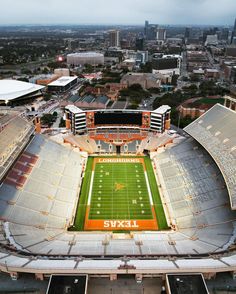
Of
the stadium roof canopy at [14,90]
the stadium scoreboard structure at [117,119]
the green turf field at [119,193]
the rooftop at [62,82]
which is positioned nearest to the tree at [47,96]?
the stadium roof canopy at [14,90]

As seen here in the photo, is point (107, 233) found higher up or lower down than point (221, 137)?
lower down

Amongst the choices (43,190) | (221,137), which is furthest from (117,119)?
(43,190)

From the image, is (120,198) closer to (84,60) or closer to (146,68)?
(146,68)

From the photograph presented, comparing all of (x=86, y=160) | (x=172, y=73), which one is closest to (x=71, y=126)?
(x=86, y=160)

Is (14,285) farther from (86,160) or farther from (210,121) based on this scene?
(210,121)

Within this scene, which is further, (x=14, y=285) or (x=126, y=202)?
(x=126, y=202)

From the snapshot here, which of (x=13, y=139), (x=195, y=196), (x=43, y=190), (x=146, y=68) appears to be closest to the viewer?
(x=195, y=196)

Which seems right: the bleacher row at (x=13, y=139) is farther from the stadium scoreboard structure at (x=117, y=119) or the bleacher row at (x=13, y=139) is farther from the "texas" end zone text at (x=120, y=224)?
the "texas" end zone text at (x=120, y=224)
